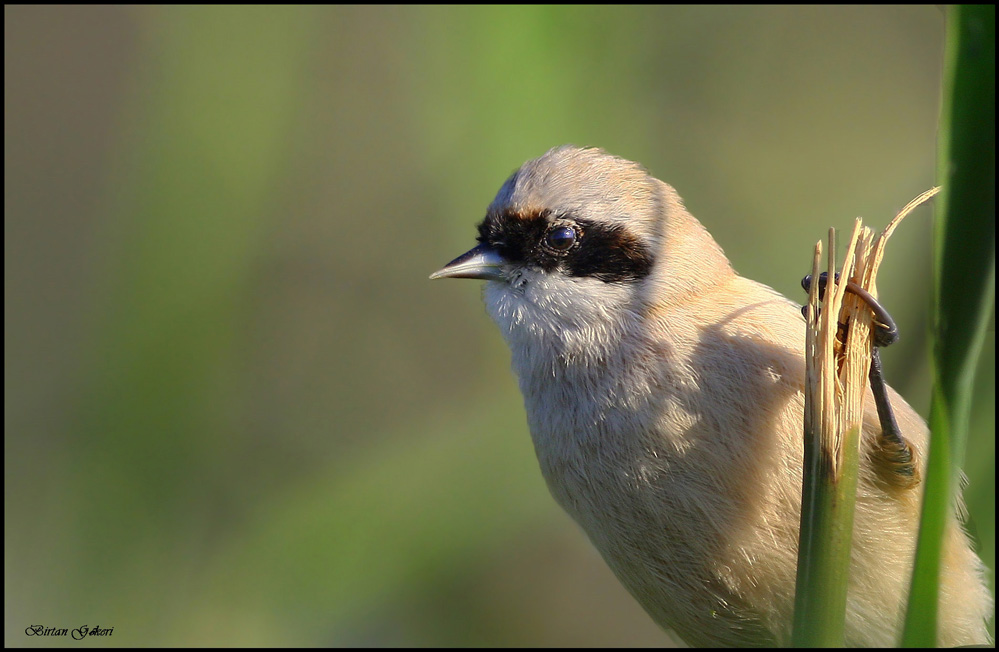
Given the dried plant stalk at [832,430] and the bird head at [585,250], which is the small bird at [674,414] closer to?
the bird head at [585,250]

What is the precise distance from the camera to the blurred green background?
9.73 feet

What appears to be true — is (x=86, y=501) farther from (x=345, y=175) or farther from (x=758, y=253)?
(x=758, y=253)

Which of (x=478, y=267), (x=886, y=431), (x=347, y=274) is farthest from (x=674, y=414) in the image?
(x=347, y=274)

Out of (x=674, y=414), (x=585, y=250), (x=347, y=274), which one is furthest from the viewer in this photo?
(x=347, y=274)

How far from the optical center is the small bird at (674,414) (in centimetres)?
A: 193

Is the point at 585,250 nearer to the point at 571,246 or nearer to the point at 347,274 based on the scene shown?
the point at 571,246

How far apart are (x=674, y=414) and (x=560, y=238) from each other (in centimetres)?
56

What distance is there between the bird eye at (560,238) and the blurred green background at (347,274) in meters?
0.77

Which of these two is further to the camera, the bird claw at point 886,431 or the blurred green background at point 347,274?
the blurred green background at point 347,274

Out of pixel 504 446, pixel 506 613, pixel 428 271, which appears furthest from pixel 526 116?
pixel 506 613

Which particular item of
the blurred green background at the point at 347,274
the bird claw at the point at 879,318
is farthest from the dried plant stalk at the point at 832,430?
the blurred green background at the point at 347,274

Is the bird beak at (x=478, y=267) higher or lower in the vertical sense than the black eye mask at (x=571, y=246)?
lower

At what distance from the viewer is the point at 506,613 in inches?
157

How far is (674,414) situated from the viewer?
6.41ft
